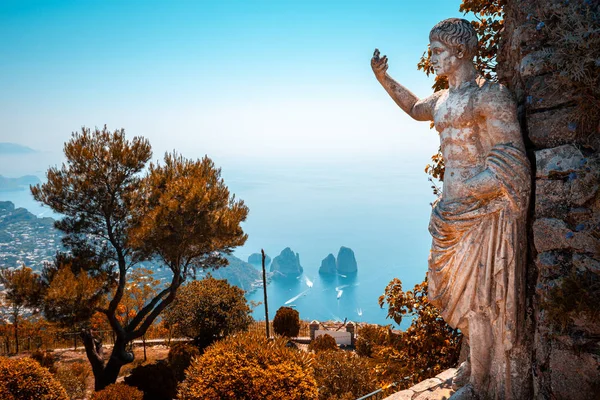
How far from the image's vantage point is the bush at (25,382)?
8.07m

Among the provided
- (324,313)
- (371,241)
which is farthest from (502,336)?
(371,241)

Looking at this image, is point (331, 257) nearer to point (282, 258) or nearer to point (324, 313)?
point (282, 258)

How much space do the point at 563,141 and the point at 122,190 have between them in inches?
501

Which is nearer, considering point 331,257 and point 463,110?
point 463,110

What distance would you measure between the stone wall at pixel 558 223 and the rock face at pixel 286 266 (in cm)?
11309

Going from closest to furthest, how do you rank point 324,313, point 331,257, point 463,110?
1. point 463,110
2. point 324,313
3. point 331,257

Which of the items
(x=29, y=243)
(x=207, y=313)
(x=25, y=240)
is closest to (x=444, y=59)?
(x=207, y=313)

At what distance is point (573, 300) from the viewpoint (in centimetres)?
282

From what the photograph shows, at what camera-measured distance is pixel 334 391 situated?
27.9 feet

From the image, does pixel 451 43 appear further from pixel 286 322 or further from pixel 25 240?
pixel 25 240

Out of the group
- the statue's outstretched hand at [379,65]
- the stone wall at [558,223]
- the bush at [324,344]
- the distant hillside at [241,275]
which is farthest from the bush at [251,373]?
the distant hillside at [241,275]

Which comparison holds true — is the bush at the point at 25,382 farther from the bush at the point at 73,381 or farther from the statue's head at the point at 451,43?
the statue's head at the point at 451,43

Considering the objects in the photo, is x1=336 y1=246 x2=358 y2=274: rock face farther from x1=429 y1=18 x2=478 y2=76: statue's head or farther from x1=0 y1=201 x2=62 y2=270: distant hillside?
x1=429 y1=18 x2=478 y2=76: statue's head

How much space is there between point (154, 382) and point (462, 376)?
10340mm
